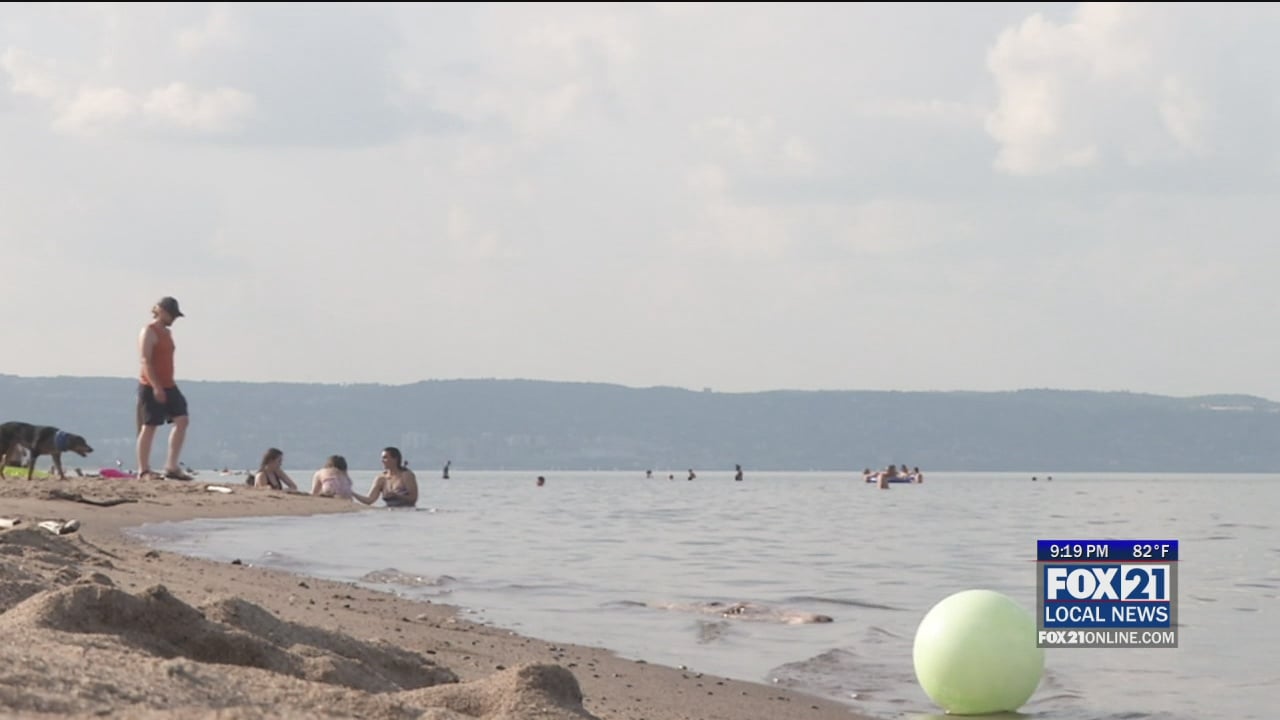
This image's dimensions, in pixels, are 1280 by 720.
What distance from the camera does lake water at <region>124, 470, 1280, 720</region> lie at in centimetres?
882

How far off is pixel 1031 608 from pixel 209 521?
923 centimetres

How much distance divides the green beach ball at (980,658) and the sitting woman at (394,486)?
17478mm

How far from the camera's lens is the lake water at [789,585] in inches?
347

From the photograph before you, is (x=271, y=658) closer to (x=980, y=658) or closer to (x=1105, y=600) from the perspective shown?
(x=980, y=658)

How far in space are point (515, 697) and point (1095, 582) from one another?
5.45 m

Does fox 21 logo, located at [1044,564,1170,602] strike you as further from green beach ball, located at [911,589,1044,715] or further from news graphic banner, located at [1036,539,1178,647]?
green beach ball, located at [911,589,1044,715]

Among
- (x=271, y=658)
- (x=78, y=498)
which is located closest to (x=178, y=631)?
(x=271, y=658)

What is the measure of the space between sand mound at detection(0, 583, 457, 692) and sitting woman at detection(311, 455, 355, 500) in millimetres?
19125

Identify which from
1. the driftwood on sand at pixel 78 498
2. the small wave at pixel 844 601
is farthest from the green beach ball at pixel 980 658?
the driftwood on sand at pixel 78 498

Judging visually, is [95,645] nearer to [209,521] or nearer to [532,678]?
[532,678]

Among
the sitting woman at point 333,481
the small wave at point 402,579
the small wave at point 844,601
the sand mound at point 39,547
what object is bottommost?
the small wave at point 844,601

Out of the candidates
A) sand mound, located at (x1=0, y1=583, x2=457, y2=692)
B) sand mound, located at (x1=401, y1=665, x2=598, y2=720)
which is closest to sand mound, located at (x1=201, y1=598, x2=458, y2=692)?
sand mound, located at (x1=0, y1=583, x2=457, y2=692)

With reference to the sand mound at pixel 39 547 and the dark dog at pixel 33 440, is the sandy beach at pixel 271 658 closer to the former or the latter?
the sand mound at pixel 39 547

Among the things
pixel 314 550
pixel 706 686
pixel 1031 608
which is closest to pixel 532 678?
pixel 706 686
